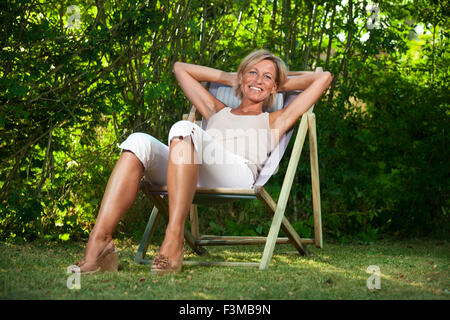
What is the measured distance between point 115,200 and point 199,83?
4.31ft

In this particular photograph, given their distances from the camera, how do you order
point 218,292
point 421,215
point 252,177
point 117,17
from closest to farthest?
point 218,292
point 252,177
point 117,17
point 421,215

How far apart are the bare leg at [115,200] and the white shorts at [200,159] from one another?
0.20 feet

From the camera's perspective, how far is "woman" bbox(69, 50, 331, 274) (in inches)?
104

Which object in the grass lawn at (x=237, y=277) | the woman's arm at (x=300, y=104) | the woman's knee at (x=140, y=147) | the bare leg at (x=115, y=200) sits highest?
the woman's arm at (x=300, y=104)

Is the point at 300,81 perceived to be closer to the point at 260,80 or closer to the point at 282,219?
the point at 260,80

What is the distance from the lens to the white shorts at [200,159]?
275 centimetres

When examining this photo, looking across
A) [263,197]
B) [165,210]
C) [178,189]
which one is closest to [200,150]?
[178,189]

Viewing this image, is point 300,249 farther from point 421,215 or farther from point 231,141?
point 421,215

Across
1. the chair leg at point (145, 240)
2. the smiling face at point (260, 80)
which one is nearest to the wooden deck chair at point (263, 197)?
the chair leg at point (145, 240)

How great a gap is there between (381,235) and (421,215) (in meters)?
0.41

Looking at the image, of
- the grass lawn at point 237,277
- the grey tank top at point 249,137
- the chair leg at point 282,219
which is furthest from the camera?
the grey tank top at point 249,137

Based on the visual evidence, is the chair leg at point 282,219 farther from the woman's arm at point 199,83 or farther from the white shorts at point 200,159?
the woman's arm at point 199,83

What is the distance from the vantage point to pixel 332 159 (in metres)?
4.82

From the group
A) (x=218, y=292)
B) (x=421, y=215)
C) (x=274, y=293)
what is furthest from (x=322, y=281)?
(x=421, y=215)
